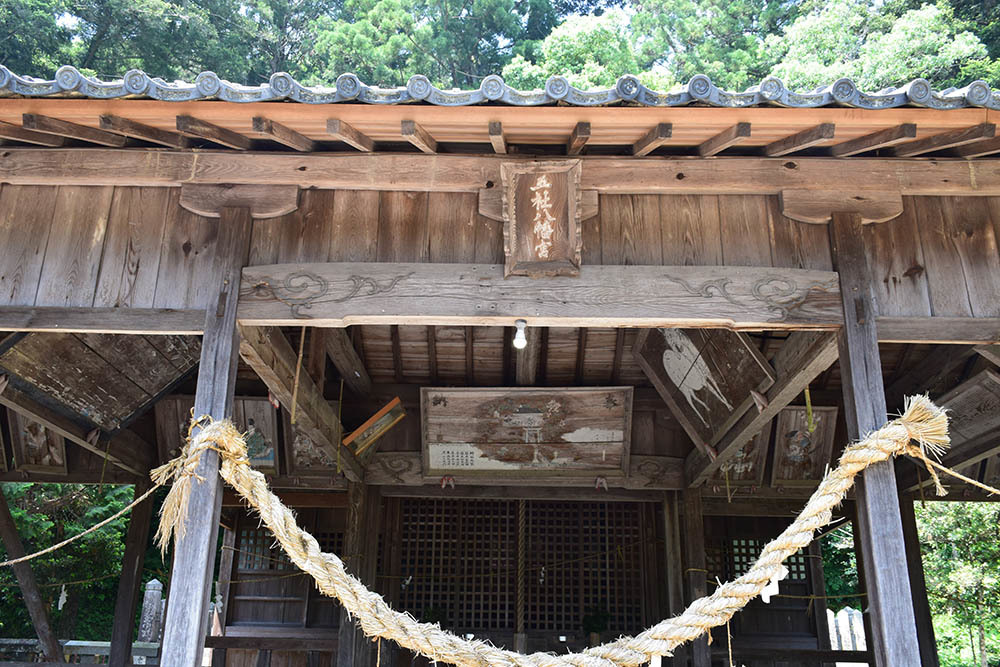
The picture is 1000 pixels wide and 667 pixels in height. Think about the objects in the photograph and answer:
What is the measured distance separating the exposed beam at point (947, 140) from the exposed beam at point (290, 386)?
377cm

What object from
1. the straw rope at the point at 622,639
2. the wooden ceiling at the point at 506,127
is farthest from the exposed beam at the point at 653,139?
the straw rope at the point at 622,639

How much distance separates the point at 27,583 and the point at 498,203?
7300 mm

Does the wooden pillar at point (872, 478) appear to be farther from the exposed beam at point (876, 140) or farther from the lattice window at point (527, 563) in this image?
the lattice window at point (527, 563)

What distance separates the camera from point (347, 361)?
688 centimetres

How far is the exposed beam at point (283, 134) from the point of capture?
3975mm

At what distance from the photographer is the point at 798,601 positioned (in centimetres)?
1026

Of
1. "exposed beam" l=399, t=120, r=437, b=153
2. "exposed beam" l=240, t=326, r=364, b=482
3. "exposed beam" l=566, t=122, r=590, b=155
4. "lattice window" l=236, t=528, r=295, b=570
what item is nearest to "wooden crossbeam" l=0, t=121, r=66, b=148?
"exposed beam" l=240, t=326, r=364, b=482

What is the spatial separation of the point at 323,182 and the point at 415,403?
12.1 ft

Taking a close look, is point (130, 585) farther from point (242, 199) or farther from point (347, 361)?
point (242, 199)

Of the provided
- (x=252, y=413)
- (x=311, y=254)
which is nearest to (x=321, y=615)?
(x=252, y=413)

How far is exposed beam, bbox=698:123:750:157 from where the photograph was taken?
157 inches

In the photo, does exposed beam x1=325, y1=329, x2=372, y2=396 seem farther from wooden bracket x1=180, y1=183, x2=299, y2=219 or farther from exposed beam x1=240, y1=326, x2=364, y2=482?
wooden bracket x1=180, y1=183, x2=299, y2=219

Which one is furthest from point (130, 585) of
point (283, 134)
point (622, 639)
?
point (622, 639)

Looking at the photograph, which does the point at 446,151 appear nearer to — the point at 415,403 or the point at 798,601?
the point at 415,403
